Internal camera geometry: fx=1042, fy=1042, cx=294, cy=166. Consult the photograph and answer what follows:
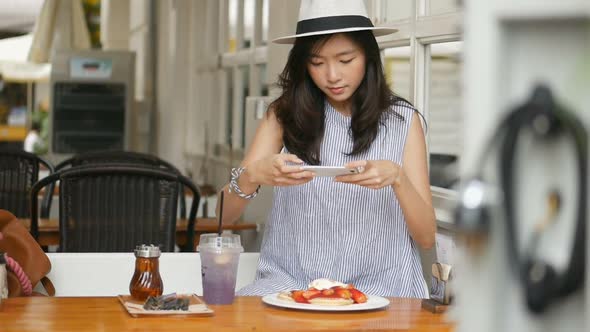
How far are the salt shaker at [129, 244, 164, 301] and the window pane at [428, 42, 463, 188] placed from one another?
1.37 m

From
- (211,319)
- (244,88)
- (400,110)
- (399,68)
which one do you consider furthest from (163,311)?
(244,88)

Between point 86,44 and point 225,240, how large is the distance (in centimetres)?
821

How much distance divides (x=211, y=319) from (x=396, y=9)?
1.99m

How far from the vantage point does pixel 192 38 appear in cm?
879

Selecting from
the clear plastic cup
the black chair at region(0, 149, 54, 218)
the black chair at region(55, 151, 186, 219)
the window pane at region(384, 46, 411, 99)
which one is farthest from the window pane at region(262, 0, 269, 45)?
the clear plastic cup

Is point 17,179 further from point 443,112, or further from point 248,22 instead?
point 443,112

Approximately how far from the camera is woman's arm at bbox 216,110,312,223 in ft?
8.05

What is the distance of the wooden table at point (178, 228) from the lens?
13.6 ft

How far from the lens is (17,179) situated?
5.15 metres

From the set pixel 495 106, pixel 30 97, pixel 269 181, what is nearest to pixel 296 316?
pixel 269 181

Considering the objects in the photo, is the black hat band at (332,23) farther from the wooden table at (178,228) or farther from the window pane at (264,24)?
the window pane at (264,24)

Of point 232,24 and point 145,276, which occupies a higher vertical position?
point 232,24

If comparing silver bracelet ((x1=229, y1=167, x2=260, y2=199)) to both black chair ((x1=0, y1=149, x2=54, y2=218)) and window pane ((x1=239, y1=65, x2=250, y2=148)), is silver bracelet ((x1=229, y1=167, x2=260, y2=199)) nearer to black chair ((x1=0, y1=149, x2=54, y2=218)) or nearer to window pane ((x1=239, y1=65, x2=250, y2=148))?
black chair ((x1=0, y1=149, x2=54, y2=218))

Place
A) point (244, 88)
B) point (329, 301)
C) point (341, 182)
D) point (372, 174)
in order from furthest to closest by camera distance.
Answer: point (244, 88), point (341, 182), point (372, 174), point (329, 301)
